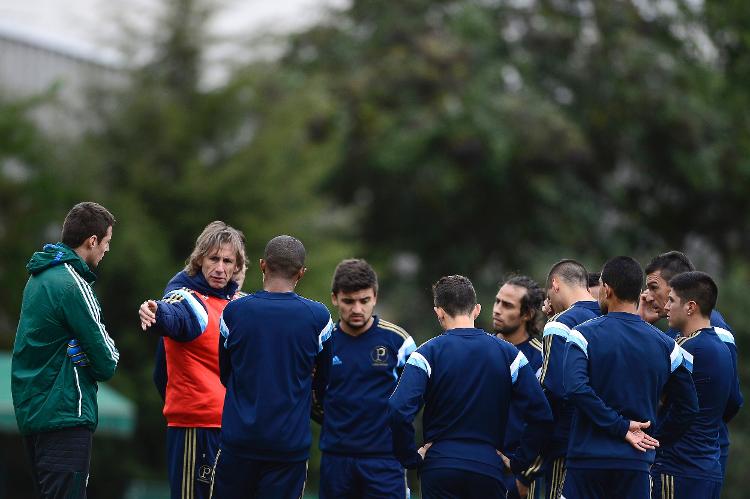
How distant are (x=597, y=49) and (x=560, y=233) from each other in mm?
3823

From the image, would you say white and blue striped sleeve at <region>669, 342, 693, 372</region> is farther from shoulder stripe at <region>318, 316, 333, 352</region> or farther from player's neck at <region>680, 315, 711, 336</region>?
shoulder stripe at <region>318, 316, 333, 352</region>

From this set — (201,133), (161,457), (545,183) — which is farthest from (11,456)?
(545,183)

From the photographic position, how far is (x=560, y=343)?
7.52m

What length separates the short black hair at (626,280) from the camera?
23.1ft

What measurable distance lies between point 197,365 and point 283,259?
43.2 inches

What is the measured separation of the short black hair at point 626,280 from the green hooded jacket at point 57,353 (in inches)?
121

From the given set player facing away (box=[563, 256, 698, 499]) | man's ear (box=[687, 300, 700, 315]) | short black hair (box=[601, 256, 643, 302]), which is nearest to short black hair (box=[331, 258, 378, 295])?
player facing away (box=[563, 256, 698, 499])

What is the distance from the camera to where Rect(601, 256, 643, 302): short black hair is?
7.05 metres

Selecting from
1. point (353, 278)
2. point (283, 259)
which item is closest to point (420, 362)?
point (283, 259)

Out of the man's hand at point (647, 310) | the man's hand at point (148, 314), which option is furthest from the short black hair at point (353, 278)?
the man's hand at point (647, 310)

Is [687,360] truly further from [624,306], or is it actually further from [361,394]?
[361,394]

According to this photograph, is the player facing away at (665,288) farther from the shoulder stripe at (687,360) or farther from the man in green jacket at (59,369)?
the man in green jacket at (59,369)

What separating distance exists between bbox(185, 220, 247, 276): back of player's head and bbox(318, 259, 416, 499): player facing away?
71 centimetres

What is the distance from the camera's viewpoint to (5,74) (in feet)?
70.9
